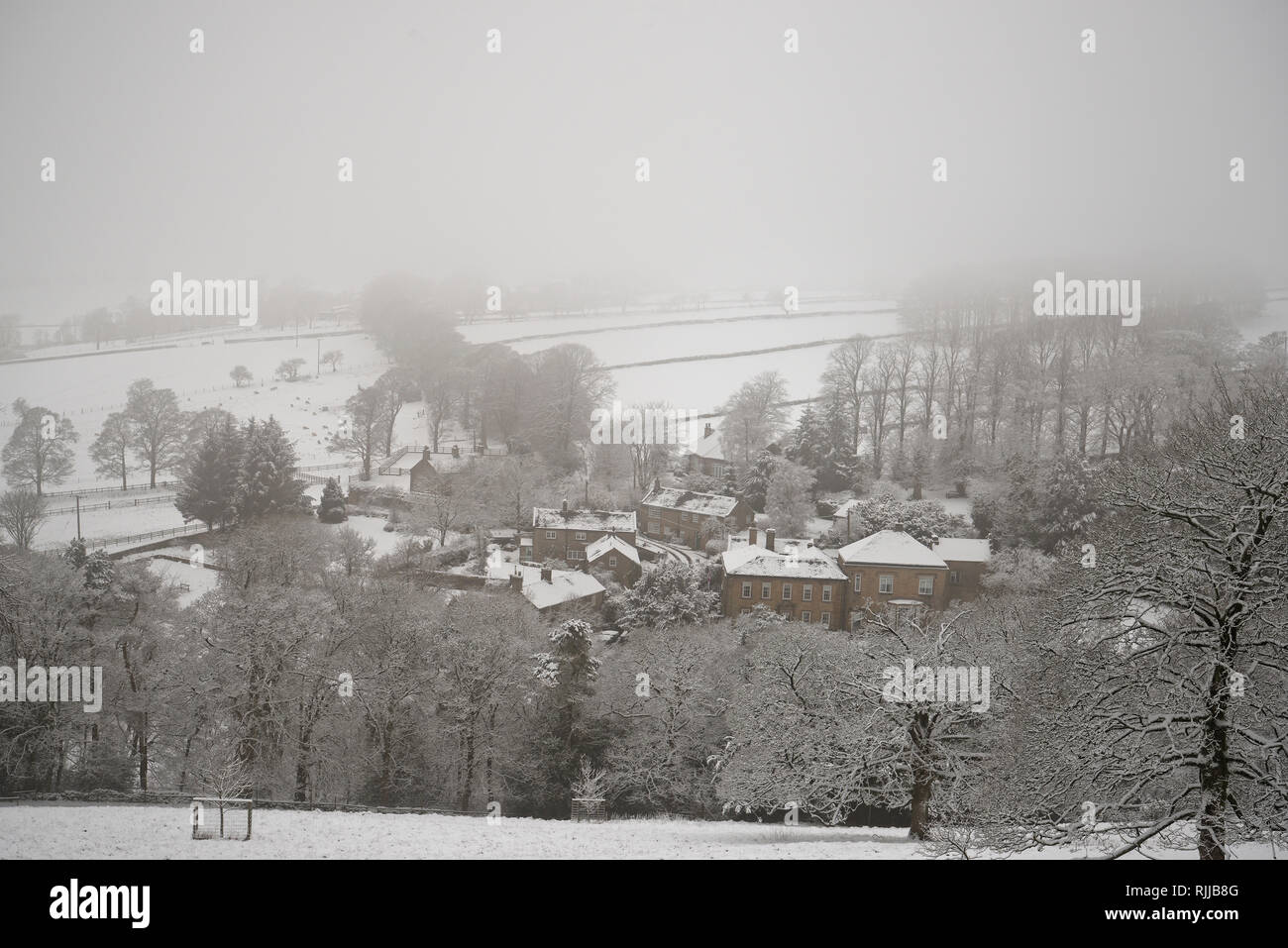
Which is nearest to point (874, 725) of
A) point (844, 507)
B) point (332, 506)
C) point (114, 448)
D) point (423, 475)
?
point (844, 507)

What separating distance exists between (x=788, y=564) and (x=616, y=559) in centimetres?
433

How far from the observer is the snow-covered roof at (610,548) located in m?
20.6

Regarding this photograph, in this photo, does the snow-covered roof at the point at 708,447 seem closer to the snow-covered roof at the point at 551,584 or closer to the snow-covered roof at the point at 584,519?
the snow-covered roof at the point at 584,519

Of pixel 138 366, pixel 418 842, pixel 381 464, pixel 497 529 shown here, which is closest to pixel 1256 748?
pixel 418 842

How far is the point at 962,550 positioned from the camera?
19875 mm

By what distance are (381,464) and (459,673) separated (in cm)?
702

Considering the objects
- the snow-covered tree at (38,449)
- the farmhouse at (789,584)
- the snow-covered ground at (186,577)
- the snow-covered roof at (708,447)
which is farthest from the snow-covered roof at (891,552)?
the snow-covered tree at (38,449)

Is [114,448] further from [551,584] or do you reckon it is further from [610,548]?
[610,548]

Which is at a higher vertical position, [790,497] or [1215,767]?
[790,497]

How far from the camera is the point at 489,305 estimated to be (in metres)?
24.6

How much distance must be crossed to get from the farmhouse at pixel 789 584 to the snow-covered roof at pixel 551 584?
3376 millimetres

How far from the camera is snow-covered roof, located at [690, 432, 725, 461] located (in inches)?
859

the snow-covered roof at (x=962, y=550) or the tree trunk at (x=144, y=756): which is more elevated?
the snow-covered roof at (x=962, y=550)
